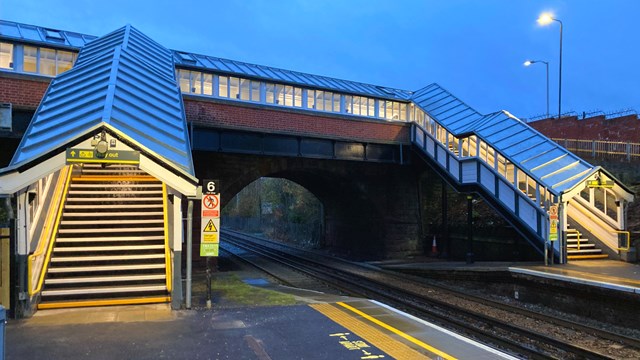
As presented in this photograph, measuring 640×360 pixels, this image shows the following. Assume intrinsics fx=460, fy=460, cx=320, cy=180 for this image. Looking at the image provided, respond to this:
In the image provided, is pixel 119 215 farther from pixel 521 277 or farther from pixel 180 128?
pixel 521 277

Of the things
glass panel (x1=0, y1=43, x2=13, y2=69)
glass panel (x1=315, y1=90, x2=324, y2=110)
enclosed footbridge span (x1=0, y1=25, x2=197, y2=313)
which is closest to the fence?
glass panel (x1=315, y1=90, x2=324, y2=110)

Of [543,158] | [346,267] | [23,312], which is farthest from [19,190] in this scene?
[543,158]

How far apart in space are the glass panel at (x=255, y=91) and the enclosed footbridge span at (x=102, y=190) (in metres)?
7.21

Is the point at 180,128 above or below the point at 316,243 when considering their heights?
above

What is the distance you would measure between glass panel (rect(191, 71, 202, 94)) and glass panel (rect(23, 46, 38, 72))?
559 centimetres

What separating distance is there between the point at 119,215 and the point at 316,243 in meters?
22.0

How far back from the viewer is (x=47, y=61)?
16.9m

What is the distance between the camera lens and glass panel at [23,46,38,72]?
16.2 m

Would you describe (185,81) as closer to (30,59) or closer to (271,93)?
(271,93)

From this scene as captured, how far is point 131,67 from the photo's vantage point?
13.0 metres

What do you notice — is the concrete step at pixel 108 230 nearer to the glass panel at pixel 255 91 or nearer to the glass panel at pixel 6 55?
the glass panel at pixel 6 55

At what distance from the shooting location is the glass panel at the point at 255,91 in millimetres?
20453

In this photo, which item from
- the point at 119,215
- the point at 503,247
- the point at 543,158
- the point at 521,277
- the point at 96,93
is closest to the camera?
the point at 96,93

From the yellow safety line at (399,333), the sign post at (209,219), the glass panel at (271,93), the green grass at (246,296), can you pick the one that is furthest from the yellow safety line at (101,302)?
the glass panel at (271,93)
